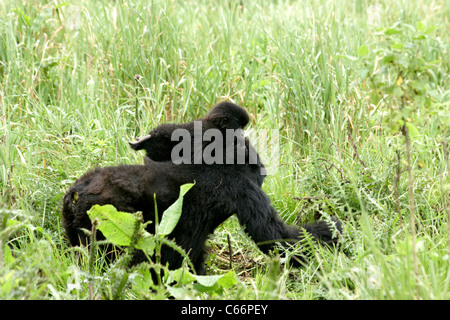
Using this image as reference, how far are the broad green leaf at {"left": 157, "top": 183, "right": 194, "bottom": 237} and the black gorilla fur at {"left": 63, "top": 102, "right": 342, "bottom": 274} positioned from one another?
257mm

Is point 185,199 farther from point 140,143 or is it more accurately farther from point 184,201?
point 140,143

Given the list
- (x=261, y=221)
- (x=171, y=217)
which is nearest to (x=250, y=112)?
(x=261, y=221)

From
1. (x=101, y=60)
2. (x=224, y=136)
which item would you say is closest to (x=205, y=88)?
(x=101, y=60)

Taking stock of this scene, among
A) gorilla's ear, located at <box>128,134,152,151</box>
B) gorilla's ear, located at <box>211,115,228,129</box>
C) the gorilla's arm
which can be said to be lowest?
the gorilla's arm

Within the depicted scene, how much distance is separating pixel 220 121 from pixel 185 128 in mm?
220

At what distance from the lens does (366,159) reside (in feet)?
14.1

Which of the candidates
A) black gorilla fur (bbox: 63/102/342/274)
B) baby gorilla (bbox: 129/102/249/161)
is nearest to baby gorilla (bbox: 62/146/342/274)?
black gorilla fur (bbox: 63/102/342/274)

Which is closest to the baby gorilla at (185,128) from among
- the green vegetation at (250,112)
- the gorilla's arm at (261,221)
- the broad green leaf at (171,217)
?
the gorilla's arm at (261,221)

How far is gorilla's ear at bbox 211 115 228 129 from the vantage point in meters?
3.42

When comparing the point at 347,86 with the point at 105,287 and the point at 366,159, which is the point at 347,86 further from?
the point at 105,287

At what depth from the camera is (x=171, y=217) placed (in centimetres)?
287

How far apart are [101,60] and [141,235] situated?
308 cm

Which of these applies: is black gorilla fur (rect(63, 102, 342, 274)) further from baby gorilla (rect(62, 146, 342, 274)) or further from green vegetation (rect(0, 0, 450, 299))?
green vegetation (rect(0, 0, 450, 299))

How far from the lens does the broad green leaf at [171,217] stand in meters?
2.83
